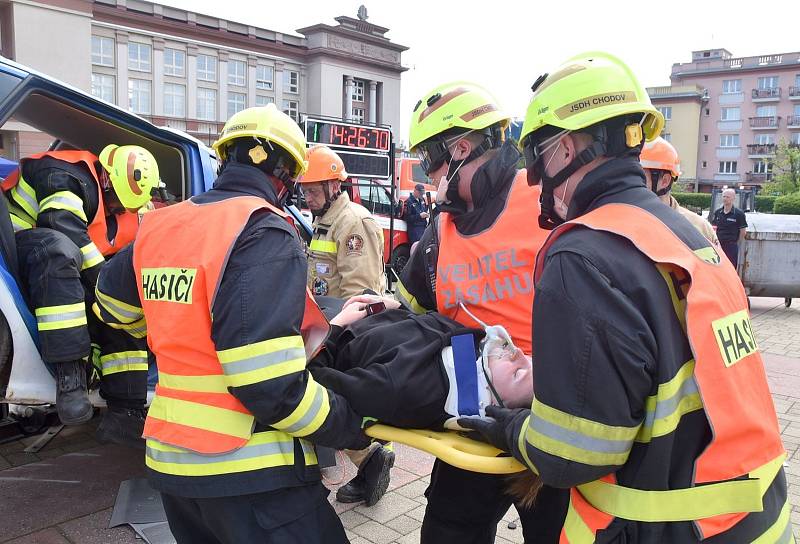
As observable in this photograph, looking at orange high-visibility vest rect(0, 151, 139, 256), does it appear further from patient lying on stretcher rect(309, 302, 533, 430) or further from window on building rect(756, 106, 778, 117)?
window on building rect(756, 106, 778, 117)

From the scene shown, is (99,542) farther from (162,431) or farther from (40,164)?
(40,164)

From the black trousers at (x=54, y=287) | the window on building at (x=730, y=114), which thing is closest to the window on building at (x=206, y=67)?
the window on building at (x=730, y=114)

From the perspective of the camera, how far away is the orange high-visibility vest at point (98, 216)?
3.80 meters

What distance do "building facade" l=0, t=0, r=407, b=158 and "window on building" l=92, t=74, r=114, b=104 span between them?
78mm

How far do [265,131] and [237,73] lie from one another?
60.3m

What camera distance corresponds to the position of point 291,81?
2443 inches

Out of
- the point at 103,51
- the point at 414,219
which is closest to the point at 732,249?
the point at 414,219

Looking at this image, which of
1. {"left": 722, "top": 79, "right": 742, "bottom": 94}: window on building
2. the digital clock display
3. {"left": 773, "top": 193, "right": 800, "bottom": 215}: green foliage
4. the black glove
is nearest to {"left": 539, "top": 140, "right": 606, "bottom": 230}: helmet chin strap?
the black glove

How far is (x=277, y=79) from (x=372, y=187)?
163 ft

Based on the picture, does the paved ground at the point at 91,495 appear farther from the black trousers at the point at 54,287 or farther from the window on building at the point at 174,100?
the window on building at the point at 174,100

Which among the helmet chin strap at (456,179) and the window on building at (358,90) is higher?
the window on building at (358,90)

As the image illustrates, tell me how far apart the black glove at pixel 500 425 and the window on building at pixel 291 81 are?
63079mm

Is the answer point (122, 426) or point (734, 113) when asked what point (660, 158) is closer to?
point (122, 426)

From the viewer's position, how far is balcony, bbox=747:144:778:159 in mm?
71287
